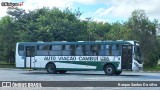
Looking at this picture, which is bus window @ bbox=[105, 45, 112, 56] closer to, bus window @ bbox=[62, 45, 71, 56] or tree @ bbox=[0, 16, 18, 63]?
bus window @ bbox=[62, 45, 71, 56]

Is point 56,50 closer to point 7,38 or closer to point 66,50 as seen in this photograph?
point 66,50

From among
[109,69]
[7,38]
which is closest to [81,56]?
[109,69]

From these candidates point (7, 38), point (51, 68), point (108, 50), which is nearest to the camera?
point (108, 50)

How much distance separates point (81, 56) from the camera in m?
31.5

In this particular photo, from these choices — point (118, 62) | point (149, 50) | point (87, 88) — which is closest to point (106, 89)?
point (87, 88)

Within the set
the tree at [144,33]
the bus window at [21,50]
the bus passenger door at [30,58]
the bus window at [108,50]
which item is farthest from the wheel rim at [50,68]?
the tree at [144,33]

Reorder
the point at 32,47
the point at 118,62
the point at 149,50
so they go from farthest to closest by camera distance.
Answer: the point at 149,50 < the point at 32,47 < the point at 118,62

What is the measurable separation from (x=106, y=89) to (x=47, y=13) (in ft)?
130

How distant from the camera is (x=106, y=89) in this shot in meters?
17.1

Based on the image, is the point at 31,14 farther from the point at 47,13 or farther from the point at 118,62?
the point at 118,62

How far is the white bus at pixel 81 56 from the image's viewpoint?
29.8 metres

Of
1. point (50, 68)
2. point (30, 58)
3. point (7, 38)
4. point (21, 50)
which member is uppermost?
point (7, 38)

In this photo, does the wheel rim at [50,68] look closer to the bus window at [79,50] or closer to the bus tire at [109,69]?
the bus window at [79,50]

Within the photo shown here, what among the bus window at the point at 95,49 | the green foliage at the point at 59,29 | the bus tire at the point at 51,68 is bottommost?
the bus tire at the point at 51,68
